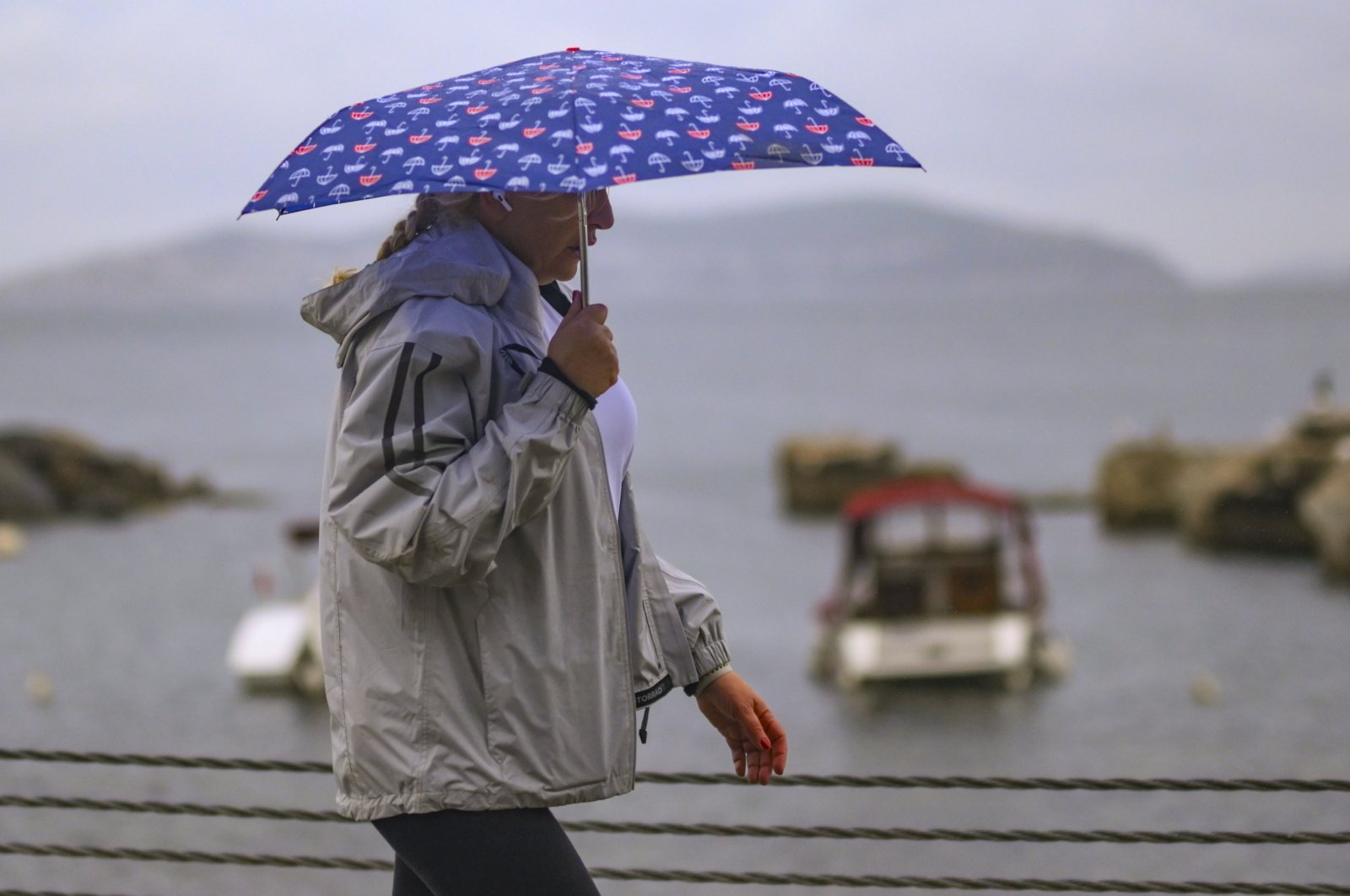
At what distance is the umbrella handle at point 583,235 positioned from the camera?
2.20 metres

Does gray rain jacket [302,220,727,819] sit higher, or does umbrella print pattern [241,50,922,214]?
umbrella print pattern [241,50,922,214]

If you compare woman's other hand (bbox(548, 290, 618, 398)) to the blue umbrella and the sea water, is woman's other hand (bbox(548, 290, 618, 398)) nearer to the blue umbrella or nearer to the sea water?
the blue umbrella

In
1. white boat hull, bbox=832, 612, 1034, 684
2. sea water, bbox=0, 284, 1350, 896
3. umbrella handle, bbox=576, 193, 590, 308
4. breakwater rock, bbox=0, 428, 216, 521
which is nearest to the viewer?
umbrella handle, bbox=576, 193, 590, 308

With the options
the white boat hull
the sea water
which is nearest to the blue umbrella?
the sea water

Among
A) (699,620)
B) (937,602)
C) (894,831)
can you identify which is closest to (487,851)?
(699,620)

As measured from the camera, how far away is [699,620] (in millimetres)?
2402

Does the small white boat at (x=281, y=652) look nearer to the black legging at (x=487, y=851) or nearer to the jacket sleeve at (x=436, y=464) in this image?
the black legging at (x=487, y=851)

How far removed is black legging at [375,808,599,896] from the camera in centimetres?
209

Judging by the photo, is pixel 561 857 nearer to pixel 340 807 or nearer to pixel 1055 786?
pixel 340 807

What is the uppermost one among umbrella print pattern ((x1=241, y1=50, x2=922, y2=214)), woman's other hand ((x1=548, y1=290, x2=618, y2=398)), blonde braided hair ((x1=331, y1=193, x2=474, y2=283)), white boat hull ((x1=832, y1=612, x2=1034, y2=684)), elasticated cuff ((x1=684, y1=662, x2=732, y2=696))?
umbrella print pattern ((x1=241, y1=50, x2=922, y2=214))

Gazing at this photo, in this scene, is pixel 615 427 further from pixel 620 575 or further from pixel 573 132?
pixel 573 132

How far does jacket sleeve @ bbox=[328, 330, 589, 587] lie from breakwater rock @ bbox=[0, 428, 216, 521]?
63.1m

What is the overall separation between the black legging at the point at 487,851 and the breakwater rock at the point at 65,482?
207 ft

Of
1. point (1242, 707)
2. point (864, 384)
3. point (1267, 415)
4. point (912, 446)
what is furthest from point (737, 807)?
point (864, 384)
